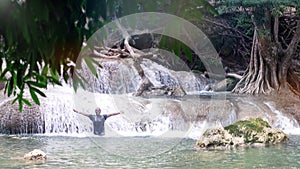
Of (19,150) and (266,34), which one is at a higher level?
(266,34)

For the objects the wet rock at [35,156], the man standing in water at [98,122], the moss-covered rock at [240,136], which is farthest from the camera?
the man standing in water at [98,122]

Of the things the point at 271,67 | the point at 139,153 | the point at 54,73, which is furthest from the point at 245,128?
the point at 54,73

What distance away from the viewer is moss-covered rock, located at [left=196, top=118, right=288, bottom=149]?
28.3ft

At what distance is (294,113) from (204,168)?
515 centimetres

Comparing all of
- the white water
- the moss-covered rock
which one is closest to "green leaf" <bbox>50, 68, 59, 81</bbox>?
the moss-covered rock

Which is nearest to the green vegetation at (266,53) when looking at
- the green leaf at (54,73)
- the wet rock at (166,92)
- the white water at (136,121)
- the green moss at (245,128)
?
the wet rock at (166,92)

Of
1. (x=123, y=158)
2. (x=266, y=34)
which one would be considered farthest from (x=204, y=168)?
(x=266, y=34)

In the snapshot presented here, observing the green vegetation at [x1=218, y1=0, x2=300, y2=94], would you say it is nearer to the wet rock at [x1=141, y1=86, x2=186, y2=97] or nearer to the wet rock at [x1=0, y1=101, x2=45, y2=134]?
the wet rock at [x1=141, y1=86, x2=186, y2=97]

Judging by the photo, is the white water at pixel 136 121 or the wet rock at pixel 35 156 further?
the white water at pixel 136 121

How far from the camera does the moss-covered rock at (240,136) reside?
340 inches

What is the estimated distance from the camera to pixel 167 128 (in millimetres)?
10961

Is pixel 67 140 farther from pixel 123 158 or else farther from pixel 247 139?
pixel 247 139

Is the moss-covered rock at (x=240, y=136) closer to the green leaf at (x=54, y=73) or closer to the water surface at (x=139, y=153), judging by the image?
the water surface at (x=139, y=153)

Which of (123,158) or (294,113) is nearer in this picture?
(123,158)
